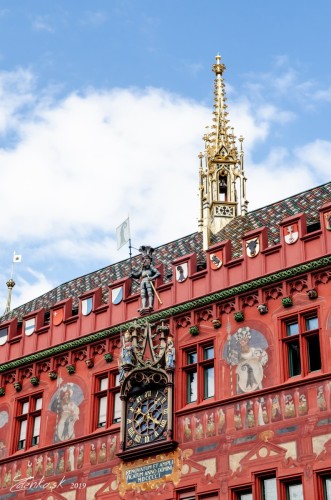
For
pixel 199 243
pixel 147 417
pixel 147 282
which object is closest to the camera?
pixel 147 417

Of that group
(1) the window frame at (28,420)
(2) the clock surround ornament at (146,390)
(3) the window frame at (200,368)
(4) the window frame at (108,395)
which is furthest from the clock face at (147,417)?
(1) the window frame at (28,420)

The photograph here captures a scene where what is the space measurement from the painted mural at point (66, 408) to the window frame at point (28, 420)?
0.85 meters

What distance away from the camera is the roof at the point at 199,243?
34.9 metres

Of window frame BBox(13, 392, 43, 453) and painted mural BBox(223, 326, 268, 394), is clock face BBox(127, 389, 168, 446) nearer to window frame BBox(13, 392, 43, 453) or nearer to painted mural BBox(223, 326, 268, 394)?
painted mural BBox(223, 326, 268, 394)

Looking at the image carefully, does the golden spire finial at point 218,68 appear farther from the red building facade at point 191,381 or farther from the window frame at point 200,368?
the window frame at point 200,368

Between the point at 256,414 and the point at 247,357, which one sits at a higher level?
the point at 247,357

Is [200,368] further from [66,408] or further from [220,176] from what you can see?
[220,176]

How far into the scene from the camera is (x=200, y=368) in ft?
101

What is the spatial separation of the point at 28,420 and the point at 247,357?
357 inches

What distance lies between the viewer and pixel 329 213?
2950 centimetres

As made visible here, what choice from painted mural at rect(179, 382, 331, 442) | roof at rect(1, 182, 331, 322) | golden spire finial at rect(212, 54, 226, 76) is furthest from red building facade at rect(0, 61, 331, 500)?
golden spire finial at rect(212, 54, 226, 76)

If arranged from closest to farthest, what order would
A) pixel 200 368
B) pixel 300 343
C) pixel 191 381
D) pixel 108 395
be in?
pixel 300 343
pixel 200 368
pixel 191 381
pixel 108 395

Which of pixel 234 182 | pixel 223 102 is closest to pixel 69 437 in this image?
pixel 234 182

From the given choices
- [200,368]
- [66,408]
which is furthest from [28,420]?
[200,368]
